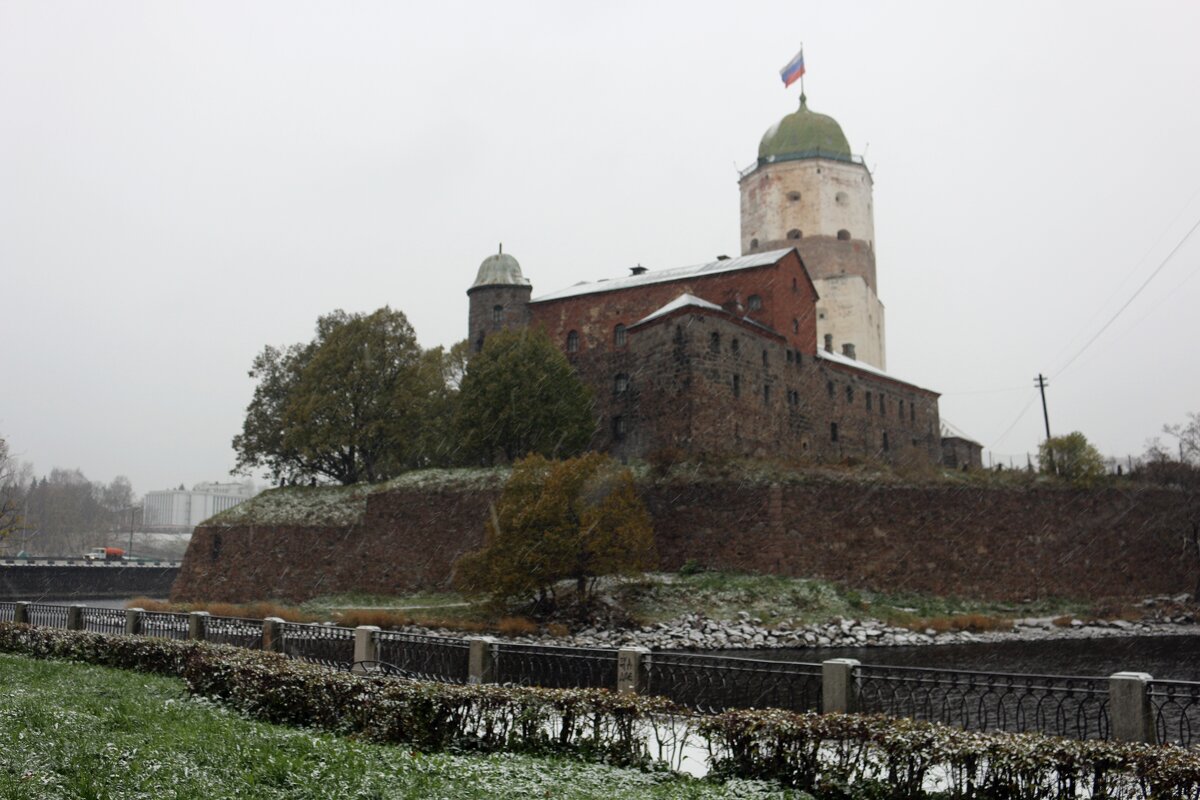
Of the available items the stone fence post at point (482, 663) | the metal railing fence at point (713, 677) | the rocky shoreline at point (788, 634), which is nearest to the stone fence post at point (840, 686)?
the metal railing fence at point (713, 677)

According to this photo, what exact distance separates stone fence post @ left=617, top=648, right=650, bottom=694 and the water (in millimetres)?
13811

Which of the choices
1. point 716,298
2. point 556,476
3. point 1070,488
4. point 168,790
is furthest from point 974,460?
point 168,790

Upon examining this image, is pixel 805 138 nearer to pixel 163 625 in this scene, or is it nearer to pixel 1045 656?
pixel 1045 656

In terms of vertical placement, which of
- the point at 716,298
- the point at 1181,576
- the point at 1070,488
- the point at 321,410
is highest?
the point at 716,298

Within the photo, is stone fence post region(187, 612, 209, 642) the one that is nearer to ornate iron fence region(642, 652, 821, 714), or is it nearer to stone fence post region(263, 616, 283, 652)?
stone fence post region(263, 616, 283, 652)

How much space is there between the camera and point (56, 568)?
55.5 m

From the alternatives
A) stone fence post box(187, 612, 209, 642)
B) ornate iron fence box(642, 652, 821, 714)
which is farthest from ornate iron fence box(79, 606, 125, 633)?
ornate iron fence box(642, 652, 821, 714)

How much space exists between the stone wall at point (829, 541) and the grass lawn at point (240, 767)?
28.6m

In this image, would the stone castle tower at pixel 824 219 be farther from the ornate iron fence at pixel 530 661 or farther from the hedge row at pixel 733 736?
the hedge row at pixel 733 736

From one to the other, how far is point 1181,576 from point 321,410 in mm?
38050

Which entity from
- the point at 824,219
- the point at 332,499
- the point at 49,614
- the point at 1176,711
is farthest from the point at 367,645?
the point at 824,219

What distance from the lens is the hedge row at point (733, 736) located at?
7.91 meters

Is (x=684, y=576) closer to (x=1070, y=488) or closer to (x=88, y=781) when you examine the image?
(x=1070, y=488)

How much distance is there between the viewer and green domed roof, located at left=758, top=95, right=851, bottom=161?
60.2 metres
